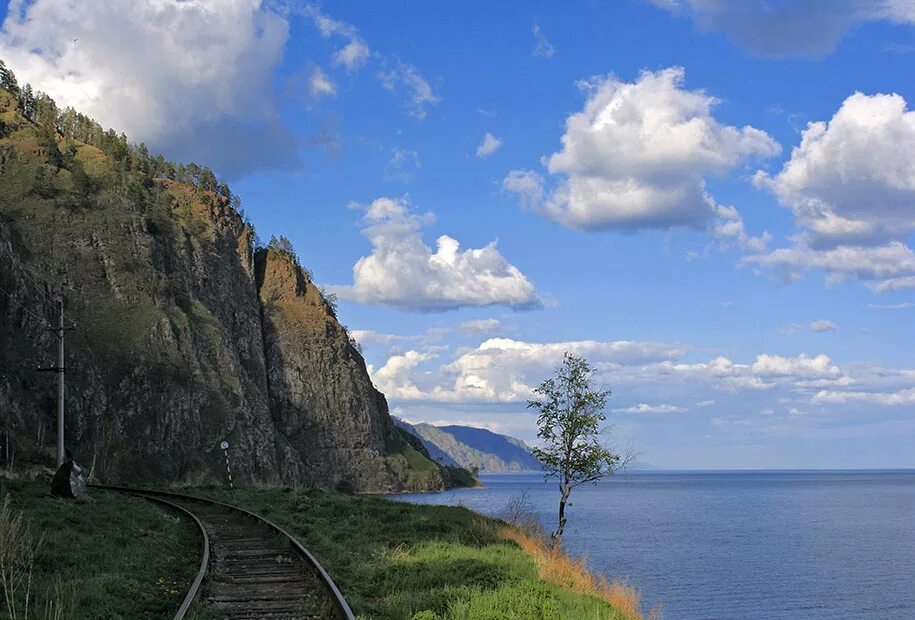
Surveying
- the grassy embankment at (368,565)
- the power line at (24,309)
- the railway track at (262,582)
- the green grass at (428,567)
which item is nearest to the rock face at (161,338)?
the power line at (24,309)

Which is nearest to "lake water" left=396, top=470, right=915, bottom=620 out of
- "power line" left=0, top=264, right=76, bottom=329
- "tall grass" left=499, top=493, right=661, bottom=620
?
"tall grass" left=499, top=493, right=661, bottom=620

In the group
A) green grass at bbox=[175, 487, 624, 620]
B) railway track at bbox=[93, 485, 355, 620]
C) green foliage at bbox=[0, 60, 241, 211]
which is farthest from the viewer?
green foliage at bbox=[0, 60, 241, 211]

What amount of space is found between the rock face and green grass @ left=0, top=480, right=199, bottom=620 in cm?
2380

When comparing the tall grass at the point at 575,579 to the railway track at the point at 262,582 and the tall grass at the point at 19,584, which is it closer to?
the railway track at the point at 262,582

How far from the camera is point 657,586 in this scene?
39688mm

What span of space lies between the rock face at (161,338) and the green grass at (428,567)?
26800mm

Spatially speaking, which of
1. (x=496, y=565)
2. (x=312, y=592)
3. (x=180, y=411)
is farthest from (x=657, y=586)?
(x=180, y=411)

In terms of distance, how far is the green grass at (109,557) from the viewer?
10867 millimetres

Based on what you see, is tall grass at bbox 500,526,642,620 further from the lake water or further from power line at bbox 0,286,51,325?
power line at bbox 0,286,51,325

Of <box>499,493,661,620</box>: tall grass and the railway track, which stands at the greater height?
the railway track

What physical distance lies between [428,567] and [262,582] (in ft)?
10.3

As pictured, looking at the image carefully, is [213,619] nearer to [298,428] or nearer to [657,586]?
[657,586]

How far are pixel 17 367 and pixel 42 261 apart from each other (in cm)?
2394

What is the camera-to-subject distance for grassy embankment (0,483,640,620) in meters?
11.4
